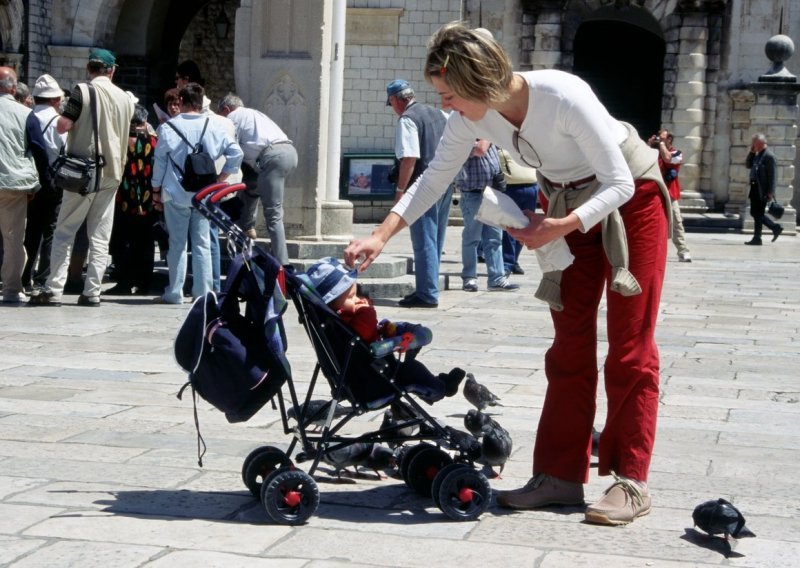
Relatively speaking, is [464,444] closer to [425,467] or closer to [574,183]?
[425,467]

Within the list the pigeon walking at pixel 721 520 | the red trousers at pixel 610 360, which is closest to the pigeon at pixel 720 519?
the pigeon walking at pixel 721 520

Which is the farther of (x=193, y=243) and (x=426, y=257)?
(x=426, y=257)

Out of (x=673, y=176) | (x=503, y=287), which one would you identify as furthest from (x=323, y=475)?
(x=673, y=176)

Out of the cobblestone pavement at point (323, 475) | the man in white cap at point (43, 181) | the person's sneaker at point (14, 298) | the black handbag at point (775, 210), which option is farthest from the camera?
the black handbag at point (775, 210)

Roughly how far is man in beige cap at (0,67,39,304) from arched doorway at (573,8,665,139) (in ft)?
69.0

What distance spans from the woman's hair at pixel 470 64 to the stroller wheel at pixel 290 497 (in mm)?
1356

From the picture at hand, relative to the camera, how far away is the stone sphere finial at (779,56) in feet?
81.6

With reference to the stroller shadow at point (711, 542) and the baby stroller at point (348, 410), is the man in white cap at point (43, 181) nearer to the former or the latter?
the baby stroller at point (348, 410)

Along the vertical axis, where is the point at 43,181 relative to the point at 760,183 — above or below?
below

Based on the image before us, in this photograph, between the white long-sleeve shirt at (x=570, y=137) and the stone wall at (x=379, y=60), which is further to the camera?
the stone wall at (x=379, y=60)

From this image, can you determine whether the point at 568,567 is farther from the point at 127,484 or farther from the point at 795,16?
the point at 795,16

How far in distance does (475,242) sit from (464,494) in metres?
7.90

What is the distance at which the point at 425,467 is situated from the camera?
5316 mm

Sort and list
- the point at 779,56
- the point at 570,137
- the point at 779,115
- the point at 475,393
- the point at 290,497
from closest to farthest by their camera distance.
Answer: the point at 290,497 → the point at 570,137 → the point at 475,393 → the point at 779,56 → the point at 779,115
